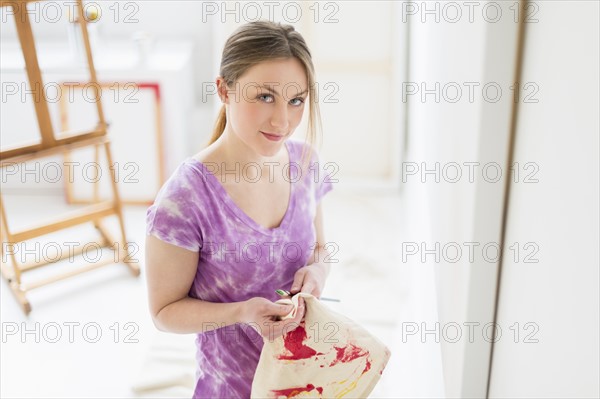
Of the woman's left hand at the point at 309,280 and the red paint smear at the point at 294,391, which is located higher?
the woman's left hand at the point at 309,280

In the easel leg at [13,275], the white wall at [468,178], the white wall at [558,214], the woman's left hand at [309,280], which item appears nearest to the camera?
the white wall at [558,214]

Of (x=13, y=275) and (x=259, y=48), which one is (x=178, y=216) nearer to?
(x=259, y=48)

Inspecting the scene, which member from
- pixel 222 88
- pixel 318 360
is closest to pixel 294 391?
pixel 318 360

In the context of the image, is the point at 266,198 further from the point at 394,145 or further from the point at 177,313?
the point at 394,145

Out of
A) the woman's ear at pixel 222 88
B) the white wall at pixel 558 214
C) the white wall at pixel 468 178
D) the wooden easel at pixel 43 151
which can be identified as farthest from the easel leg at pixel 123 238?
the white wall at pixel 558 214

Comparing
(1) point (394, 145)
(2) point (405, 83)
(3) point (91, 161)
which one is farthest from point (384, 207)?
(3) point (91, 161)

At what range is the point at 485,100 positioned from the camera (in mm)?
1177

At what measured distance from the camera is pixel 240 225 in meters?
1.43

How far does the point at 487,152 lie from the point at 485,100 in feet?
0.31

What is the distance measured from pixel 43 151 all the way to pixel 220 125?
1.70m

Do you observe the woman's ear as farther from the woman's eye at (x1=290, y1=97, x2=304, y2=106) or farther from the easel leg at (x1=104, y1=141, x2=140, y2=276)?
the easel leg at (x1=104, y1=141, x2=140, y2=276)

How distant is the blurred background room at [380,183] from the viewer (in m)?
0.99

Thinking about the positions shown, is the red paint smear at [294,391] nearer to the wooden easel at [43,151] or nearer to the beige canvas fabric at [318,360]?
the beige canvas fabric at [318,360]

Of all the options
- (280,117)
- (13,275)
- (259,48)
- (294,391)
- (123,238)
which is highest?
(259,48)
